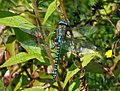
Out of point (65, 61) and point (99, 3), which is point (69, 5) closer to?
point (99, 3)

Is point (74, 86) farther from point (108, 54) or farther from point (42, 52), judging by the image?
point (108, 54)

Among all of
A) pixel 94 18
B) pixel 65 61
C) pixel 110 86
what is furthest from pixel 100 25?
pixel 65 61

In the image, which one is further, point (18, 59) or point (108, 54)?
point (108, 54)

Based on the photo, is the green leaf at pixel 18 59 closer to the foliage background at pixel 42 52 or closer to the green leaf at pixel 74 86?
the foliage background at pixel 42 52

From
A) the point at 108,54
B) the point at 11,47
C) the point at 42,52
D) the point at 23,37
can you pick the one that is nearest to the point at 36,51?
the point at 42,52

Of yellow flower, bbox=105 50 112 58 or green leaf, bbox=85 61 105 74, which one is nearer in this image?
green leaf, bbox=85 61 105 74

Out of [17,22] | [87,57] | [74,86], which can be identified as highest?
[17,22]

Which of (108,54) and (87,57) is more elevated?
(87,57)

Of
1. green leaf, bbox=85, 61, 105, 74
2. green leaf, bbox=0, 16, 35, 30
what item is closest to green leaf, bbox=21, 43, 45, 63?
green leaf, bbox=0, 16, 35, 30

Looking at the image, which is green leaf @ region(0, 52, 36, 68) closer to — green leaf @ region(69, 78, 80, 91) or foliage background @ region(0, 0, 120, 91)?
foliage background @ region(0, 0, 120, 91)

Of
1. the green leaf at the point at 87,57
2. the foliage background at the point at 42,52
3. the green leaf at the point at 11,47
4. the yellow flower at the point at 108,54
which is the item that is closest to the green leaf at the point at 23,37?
the foliage background at the point at 42,52
